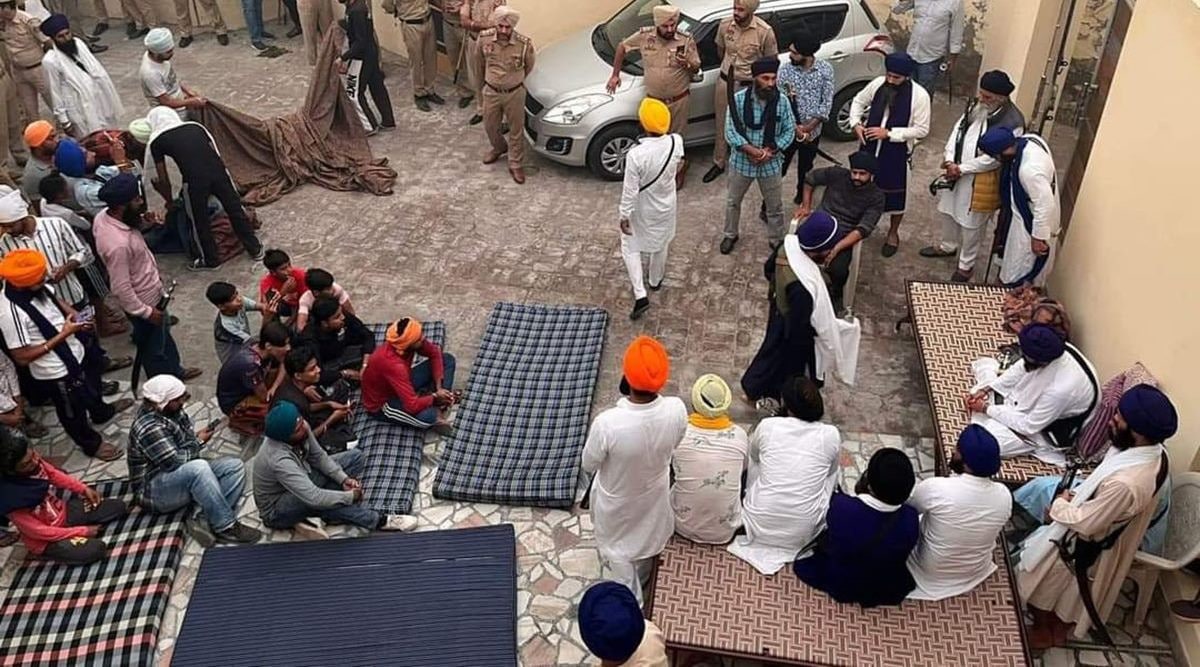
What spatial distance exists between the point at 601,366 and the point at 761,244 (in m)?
2.18

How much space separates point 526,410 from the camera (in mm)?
Answer: 6539

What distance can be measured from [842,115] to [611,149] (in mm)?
2438

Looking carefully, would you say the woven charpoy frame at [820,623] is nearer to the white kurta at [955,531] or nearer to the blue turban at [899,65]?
the white kurta at [955,531]

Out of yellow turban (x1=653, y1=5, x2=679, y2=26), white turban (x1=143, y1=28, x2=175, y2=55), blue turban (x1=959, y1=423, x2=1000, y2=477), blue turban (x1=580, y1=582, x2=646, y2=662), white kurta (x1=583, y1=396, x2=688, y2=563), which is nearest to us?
blue turban (x1=580, y1=582, x2=646, y2=662)

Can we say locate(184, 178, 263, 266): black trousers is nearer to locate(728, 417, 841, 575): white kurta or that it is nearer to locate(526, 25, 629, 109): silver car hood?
locate(526, 25, 629, 109): silver car hood

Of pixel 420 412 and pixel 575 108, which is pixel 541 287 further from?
pixel 575 108

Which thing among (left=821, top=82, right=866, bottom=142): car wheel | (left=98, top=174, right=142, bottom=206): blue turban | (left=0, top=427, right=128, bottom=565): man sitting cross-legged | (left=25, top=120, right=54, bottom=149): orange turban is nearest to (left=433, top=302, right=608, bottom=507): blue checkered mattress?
(left=0, top=427, right=128, bottom=565): man sitting cross-legged

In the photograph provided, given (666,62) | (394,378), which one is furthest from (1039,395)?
(666,62)

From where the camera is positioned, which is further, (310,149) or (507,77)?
(310,149)

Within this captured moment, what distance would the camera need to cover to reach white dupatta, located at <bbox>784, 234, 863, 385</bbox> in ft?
18.9

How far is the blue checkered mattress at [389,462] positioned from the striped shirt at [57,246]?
6.75 ft

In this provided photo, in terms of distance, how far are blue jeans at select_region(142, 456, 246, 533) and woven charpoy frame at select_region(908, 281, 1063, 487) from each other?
4.35 meters

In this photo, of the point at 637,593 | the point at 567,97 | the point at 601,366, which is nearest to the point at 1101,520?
the point at 637,593

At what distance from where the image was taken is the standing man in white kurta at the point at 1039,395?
17.4 ft
